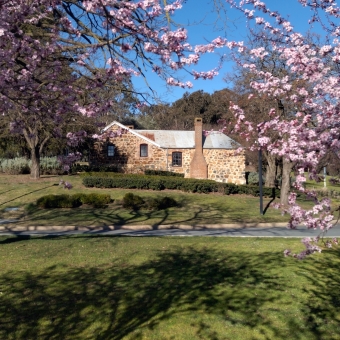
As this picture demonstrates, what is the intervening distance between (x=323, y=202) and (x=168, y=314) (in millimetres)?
2520

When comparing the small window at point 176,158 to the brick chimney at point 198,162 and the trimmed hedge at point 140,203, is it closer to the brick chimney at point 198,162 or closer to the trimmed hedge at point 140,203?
the brick chimney at point 198,162

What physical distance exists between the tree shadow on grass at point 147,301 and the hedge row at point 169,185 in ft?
60.3

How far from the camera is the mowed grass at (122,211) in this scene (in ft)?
60.8

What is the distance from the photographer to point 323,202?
169 inches

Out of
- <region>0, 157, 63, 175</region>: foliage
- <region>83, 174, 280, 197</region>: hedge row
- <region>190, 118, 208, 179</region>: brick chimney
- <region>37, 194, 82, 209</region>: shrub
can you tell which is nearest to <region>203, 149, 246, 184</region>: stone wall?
<region>190, 118, 208, 179</region>: brick chimney

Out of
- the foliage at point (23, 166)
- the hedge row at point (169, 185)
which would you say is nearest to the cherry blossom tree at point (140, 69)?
the hedge row at point (169, 185)

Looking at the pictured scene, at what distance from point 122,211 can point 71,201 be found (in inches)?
103

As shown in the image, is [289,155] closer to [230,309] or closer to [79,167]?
[230,309]

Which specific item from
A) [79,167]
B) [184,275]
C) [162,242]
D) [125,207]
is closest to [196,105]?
[79,167]

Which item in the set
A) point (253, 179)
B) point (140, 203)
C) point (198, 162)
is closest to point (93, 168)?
point (198, 162)

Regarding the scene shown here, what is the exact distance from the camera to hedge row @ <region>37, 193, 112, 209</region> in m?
21.1

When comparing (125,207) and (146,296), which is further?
(125,207)

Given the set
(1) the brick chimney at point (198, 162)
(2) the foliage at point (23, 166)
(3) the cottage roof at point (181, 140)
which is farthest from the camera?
(3) the cottage roof at point (181, 140)

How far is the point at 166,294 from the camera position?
634 cm
